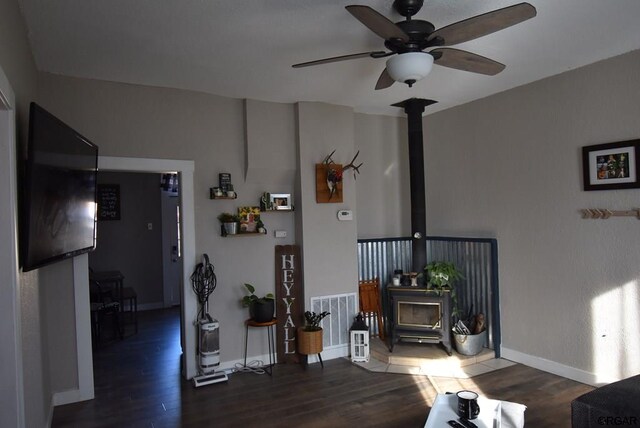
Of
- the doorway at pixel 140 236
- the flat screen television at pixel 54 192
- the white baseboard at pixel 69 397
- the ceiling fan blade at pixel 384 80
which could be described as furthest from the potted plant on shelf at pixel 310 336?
the doorway at pixel 140 236

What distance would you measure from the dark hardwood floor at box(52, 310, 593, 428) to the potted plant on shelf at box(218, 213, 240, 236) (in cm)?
131

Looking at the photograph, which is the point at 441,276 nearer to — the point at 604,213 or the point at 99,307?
the point at 604,213

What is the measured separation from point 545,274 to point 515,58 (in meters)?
1.87

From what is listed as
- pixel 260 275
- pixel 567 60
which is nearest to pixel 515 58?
pixel 567 60

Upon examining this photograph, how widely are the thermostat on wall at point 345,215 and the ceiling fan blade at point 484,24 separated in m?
2.31

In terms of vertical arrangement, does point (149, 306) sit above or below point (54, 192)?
below

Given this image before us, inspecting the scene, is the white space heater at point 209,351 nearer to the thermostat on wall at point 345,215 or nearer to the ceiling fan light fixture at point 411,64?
the thermostat on wall at point 345,215

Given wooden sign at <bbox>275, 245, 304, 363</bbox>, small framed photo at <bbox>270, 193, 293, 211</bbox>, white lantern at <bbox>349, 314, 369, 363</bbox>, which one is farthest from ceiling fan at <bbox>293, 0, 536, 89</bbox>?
white lantern at <bbox>349, 314, 369, 363</bbox>

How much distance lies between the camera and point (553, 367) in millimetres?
3623

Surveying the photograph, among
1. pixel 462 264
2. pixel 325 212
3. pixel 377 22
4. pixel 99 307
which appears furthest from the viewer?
pixel 99 307

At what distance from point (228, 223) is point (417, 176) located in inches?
76.6

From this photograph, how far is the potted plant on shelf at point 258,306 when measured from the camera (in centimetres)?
379

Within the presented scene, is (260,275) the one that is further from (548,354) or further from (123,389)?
(548,354)

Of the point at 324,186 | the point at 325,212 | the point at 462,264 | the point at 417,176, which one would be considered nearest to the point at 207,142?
the point at 324,186
